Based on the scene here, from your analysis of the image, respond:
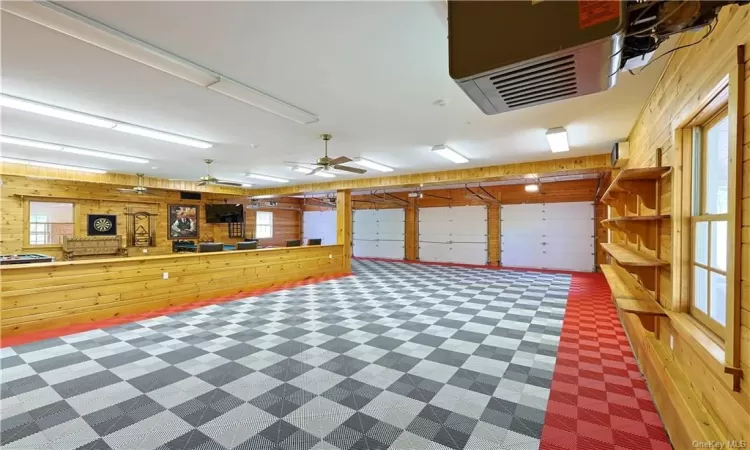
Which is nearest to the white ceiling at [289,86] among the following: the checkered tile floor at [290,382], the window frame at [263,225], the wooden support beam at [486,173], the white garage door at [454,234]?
the wooden support beam at [486,173]

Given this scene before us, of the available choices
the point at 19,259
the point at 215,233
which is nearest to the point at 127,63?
the point at 19,259

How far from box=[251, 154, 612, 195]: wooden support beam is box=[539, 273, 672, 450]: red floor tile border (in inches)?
134

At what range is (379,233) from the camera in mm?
13891

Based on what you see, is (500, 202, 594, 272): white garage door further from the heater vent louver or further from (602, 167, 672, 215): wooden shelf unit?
the heater vent louver

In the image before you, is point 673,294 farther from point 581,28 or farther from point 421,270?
point 421,270

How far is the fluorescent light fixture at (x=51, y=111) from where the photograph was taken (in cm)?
339

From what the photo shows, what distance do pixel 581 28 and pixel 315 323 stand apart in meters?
4.32

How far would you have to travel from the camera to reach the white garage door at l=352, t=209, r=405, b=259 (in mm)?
13359

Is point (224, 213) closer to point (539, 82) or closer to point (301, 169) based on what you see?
point (301, 169)

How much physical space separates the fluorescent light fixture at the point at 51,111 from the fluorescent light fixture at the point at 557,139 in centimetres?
600

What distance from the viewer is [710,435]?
1.57 meters

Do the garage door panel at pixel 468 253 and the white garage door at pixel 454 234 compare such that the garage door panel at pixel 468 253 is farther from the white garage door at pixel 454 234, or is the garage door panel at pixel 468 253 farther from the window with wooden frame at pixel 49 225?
the window with wooden frame at pixel 49 225

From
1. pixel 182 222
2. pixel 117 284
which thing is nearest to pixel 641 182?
pixel 117 284

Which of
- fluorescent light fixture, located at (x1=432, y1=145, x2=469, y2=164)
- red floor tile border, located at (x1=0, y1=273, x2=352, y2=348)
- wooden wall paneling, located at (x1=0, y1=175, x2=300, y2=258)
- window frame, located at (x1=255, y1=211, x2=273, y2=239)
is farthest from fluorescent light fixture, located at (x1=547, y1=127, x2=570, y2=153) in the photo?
window frame, located at (x1=255, y1=211, x2=273, y2=239)
